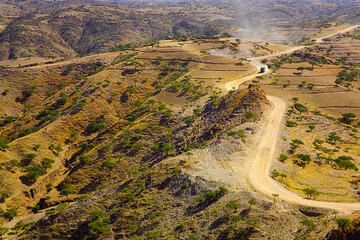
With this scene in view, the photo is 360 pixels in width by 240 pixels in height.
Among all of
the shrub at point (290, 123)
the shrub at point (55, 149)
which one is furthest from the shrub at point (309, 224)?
the shrub at point (55, 149)

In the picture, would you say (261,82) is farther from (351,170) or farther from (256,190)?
(256,190)

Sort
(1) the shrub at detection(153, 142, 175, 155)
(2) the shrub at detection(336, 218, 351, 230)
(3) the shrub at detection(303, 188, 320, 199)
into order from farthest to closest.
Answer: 1. (1) the shrub at detection(153, 142, 175, 155)
2. (3) the shrub at detection(303, 188, 320, 199)
3. (2) the shrub at detection(336, 218, 351, 230)

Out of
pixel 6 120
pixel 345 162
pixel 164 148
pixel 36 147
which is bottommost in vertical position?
pixel 6 120

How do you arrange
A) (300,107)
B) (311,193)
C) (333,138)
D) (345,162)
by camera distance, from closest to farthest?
(311,193), (345,162), (333,138), (300,107)

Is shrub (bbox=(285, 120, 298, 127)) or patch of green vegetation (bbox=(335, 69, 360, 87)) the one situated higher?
shrub (bbox=(285, 120, 298, 127))

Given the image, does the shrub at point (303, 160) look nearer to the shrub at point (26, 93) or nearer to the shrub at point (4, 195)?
the shrub at point (4, 195)

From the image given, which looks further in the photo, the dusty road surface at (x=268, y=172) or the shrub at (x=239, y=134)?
the shrub at (x=239, y=134)

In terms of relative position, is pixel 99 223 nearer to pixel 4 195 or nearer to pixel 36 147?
pixel 4 195

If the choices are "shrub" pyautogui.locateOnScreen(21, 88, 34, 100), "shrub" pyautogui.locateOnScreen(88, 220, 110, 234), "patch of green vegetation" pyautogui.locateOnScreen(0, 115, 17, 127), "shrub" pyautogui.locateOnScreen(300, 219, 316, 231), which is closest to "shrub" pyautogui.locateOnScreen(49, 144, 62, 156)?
"patch of green vegetation" pyautogui.locateOnScreen(0, 115, 17, 127)

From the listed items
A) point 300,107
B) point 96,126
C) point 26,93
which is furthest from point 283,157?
point 26,93

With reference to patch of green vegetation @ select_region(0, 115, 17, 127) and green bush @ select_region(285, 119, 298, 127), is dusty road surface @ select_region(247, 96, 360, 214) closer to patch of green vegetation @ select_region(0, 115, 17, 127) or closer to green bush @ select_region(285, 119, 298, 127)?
green bush @ select_region(285, 119, 298, 127)

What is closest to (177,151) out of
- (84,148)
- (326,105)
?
(84,148)
